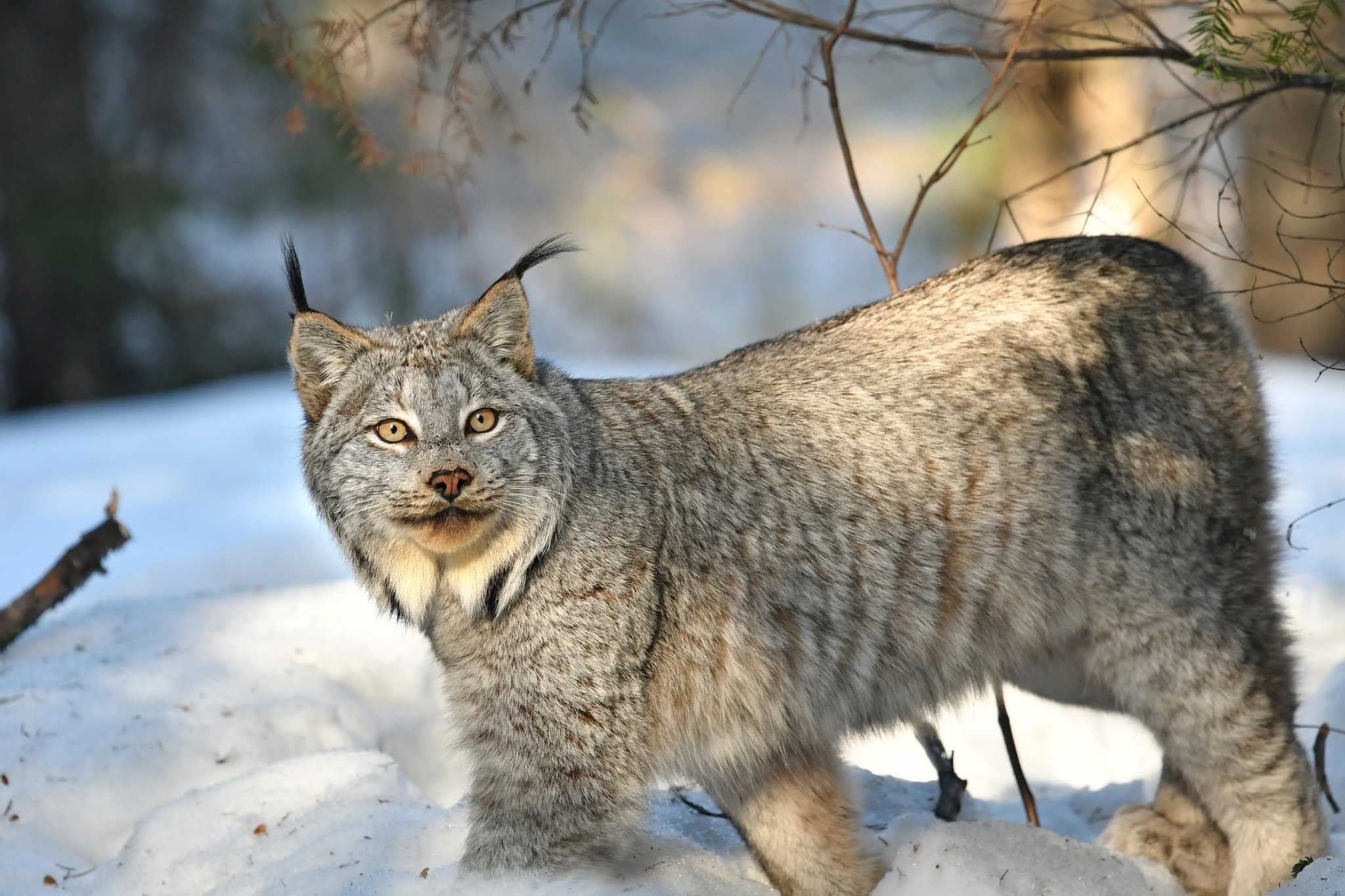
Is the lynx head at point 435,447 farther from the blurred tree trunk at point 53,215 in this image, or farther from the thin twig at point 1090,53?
the blurred tree trunk at point 53,215

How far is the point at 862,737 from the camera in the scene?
3756 millimetres

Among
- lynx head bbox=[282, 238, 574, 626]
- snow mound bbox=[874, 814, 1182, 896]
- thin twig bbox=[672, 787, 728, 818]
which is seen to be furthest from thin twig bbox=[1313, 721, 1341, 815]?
lynx head bbox=[282, 238, 574, 626]

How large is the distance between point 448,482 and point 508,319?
52 cm

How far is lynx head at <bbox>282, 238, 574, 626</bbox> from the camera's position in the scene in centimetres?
308

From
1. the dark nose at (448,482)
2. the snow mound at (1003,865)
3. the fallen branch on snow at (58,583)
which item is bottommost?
the snow mound at (1003,865)

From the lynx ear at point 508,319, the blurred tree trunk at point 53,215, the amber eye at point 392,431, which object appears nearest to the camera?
the amber eye at point 392,431

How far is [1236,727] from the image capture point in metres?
3.70

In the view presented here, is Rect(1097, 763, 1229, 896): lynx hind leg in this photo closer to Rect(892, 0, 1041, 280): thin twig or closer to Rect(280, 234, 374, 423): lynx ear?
Rect(892, 0, 1041, 280): thin twig

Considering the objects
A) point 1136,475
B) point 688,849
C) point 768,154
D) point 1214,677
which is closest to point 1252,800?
point 1214,677

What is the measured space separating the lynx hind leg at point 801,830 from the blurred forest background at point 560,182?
9.39ft

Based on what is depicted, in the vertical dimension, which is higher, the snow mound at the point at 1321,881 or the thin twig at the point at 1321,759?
the thin twig at the point at 1321,759

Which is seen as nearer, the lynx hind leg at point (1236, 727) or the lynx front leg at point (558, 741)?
the lynx front leg at point (558, 741)

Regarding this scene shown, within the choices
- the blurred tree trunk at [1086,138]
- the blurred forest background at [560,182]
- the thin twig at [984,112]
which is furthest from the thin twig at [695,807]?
the blurred tree trunk at [1086,138]

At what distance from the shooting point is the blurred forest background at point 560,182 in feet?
35.0
